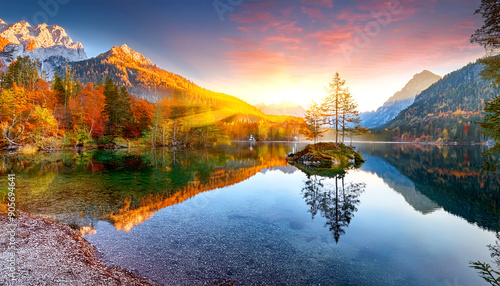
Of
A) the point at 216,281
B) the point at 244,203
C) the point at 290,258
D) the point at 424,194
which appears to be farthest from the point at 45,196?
the point at 424,194

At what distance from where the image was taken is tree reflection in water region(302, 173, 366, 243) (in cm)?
1313

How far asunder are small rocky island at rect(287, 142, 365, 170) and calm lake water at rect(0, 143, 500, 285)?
1575cm

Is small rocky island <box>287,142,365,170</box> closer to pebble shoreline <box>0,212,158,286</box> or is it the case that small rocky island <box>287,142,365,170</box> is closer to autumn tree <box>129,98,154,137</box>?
pebble shoreline <box>0,212,158,286</box>

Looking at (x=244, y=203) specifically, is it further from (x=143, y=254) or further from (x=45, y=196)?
(x=45, y=196)

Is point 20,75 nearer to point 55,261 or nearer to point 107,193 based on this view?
point 107,193

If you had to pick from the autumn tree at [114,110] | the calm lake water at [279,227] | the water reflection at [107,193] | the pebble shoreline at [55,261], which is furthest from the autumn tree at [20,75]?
the pebble shoreline at [55,261]

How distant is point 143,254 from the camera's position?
8719 millimetres

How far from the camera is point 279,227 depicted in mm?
12352

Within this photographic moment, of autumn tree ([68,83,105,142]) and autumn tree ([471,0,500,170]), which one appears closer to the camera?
autumn tree ([471,0,500,170])

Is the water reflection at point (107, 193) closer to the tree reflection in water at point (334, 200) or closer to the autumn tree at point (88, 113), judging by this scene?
the tree reflection in water at point (334, 200)

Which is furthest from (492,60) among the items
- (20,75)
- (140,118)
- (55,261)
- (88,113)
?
(20,75)

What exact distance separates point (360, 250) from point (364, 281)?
2543mm

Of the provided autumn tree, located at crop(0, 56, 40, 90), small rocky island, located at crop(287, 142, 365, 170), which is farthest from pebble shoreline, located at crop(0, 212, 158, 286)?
autumn tree, located at crop(0, 56, 40, 90)

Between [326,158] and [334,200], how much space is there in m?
23.8
